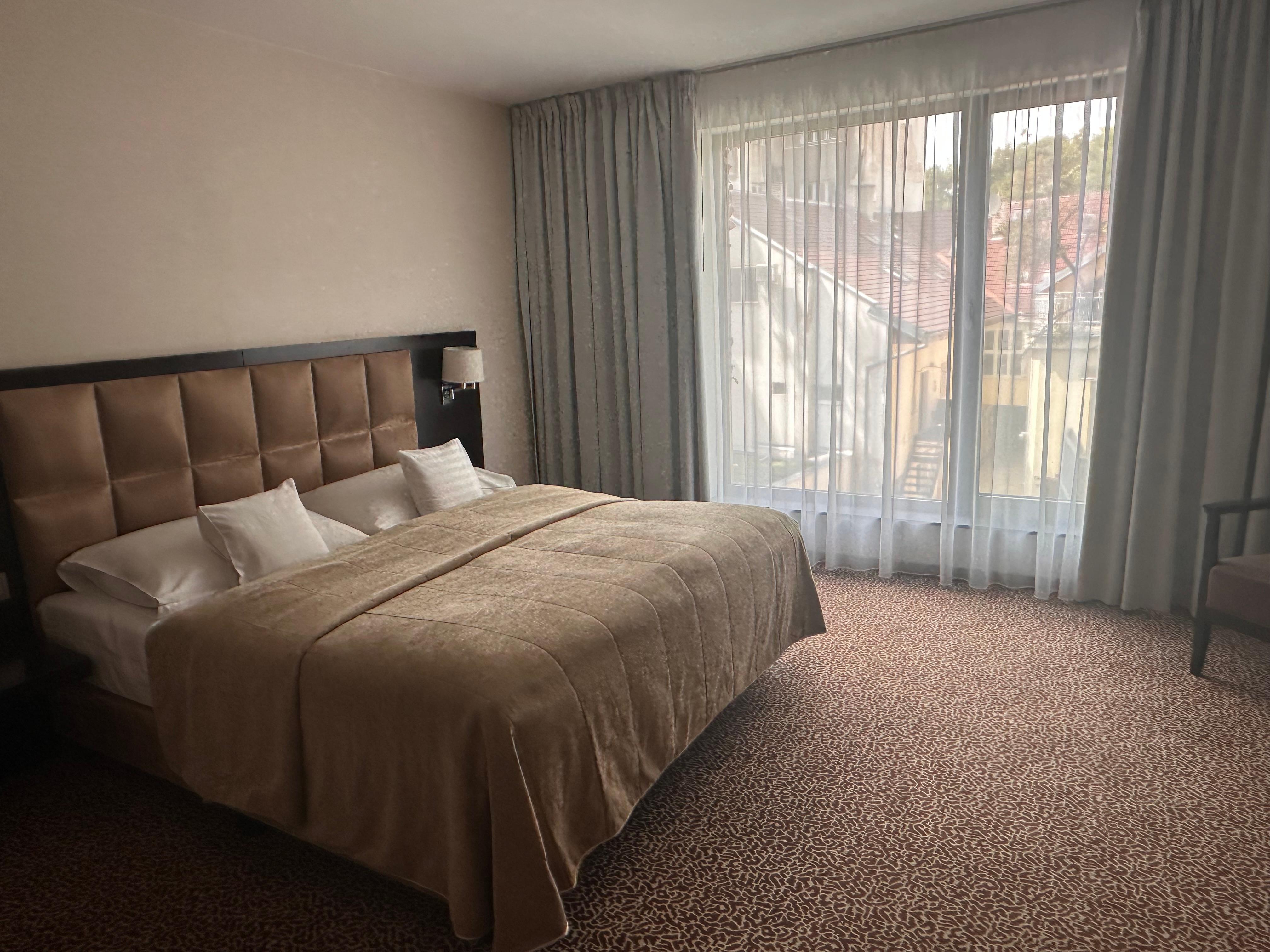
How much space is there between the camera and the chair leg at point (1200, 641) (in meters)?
3.17

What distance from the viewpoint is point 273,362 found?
3.65 m

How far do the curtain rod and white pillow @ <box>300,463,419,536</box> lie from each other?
9.19 feet

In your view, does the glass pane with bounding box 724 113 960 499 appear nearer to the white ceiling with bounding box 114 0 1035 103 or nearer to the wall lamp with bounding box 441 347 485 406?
the white ceiling with bounding box 114 0 1035 103

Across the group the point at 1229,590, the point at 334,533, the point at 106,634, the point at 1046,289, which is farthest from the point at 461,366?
the point at 1229,590

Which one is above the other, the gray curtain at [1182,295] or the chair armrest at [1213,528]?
→ the gray curtain at [1182,295]

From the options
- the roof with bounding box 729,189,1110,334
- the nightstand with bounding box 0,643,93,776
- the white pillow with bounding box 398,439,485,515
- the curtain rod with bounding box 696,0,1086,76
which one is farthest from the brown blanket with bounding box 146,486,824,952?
the curtain rod with bounding box 696,0,1086,76

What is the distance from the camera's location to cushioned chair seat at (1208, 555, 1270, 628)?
9.62 feet

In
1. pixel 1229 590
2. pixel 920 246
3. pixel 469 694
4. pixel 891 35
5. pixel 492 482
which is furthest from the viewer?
pixel 492 482

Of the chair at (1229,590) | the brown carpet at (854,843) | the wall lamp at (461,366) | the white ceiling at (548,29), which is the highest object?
the white ceiling at (548,29)

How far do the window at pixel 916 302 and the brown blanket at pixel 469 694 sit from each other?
1760 millimetres

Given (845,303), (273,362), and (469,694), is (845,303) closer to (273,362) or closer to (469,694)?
(273,362)

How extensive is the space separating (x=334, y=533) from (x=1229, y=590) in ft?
11.4

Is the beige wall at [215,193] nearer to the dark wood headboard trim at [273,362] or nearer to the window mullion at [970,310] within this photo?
the dark wood headboard trim at [273,362]

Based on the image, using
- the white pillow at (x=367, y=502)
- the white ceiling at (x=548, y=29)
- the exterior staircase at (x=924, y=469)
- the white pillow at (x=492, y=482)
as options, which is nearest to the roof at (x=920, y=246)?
the exterior staircase at (x=924, y=469)
